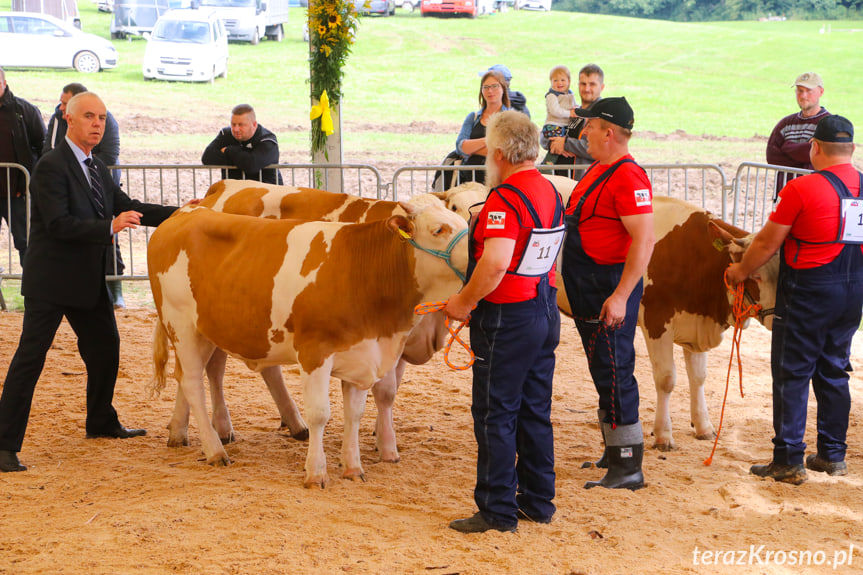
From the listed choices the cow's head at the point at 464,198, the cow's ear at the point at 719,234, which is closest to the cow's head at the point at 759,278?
the cow's ear at the point at 719,234

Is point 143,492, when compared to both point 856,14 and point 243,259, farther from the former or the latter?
point 856,14

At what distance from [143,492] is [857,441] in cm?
449

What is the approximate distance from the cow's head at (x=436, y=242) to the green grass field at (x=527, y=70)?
1676 centimetres

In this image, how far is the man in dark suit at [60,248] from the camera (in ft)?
16.6

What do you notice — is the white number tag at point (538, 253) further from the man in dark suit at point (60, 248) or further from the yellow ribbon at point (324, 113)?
the yellow ribbon at point (324, 113)

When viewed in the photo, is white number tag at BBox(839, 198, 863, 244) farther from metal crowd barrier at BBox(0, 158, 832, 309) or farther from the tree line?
the tree line

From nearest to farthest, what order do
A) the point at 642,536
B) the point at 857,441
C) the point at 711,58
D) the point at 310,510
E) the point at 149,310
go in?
the point at 642,536, the point at 310,510, the point at 857,441, the point at 149,310, the point at 711,58

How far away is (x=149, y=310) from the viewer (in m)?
9.39

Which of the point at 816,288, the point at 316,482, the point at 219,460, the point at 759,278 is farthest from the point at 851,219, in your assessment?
the point at 219,460

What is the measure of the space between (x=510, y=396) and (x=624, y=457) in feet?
3.80

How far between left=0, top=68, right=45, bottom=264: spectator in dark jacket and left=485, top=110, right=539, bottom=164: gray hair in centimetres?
661

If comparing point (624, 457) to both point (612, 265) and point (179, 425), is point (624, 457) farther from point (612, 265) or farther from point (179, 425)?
point (179, 425)

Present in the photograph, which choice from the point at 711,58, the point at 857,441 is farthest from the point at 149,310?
the point at 711,58

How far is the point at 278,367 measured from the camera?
5711 millimetres
